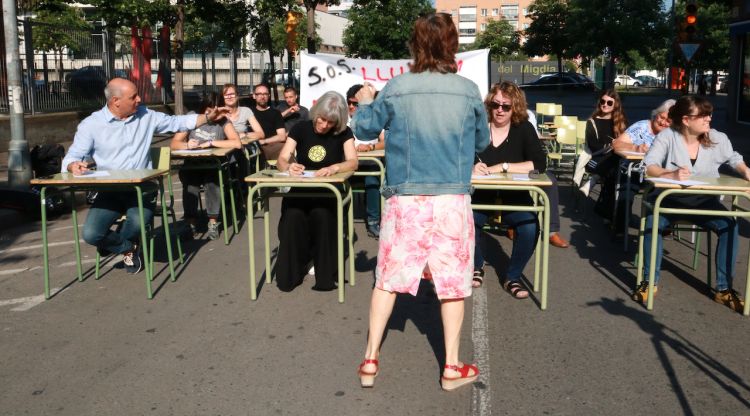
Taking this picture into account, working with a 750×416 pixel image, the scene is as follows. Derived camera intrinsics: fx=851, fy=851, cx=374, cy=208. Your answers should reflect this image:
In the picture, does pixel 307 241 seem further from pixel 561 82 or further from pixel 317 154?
pixel 561 82

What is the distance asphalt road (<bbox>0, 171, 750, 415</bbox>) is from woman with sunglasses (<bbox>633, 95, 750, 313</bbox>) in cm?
27

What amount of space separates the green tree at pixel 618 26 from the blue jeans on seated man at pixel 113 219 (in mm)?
38798

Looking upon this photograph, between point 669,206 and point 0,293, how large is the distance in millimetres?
5251

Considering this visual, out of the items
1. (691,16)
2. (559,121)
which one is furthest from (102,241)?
(691,16)

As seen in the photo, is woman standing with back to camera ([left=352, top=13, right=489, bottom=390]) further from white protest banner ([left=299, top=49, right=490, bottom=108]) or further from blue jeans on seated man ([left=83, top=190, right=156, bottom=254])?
white protest banner ([left=299, top=49, right=490, bottom=108])

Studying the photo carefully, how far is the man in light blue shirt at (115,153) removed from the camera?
6805 mm

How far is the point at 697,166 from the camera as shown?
6.43 meters

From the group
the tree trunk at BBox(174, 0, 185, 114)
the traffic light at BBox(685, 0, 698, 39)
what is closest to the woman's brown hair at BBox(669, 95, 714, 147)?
the traffic light at BBox(685, 0, 698, 39)

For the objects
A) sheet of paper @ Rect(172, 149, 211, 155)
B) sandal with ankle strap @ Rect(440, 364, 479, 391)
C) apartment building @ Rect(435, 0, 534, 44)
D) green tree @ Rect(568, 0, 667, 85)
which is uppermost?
apartment building @ Rect(435, 0, 534, 44)

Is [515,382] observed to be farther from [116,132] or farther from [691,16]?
[691,16]

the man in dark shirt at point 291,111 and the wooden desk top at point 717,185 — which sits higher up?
the man in dark shirt at point 291,111

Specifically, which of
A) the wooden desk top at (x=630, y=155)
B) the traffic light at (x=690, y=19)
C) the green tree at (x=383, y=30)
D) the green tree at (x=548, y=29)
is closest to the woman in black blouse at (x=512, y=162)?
the wooden desk top at (x=630, y=155)

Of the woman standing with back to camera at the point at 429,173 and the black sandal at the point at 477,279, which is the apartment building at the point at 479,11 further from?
the woman standing with back to camera at the point at 429,173

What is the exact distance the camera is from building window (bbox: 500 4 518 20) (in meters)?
133
